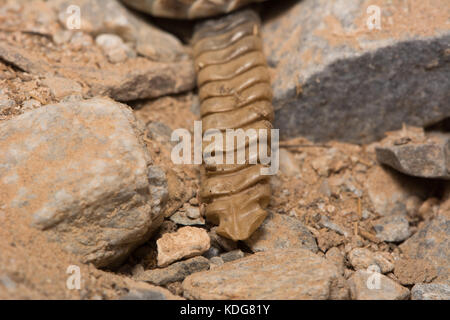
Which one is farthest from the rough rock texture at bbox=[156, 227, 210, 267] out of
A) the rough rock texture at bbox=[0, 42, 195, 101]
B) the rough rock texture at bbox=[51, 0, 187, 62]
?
the rough rock texture at bbox=[51, 0, 187, 62]

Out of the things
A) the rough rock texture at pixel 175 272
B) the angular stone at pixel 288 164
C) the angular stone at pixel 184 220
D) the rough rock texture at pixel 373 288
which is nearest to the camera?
the rough rock texture at pixel 373 288

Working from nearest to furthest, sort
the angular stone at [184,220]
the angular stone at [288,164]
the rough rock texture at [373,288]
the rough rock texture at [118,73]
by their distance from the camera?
the rough rock texture at [373,288]
the angular stone at [184,220]
the rough rock texture at [118,73]
the angular stone at [288,164]

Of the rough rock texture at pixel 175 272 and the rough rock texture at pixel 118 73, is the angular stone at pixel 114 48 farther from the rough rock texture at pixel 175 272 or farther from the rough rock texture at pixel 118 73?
the rough rock texture at pixel 175 272

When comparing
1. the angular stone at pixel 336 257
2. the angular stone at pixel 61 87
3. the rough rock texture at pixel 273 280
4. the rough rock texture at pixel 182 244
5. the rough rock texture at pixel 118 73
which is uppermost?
the rough rock texture at pixel 118 73

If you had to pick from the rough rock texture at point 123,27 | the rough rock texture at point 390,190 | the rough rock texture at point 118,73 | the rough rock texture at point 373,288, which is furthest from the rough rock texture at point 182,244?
the rough rock texture at point 123,27

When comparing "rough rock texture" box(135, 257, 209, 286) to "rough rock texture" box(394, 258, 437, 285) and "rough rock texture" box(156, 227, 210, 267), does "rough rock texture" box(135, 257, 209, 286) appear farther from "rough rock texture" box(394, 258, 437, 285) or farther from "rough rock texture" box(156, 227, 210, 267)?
"rough rock texture" box(394, 258, 437, 285)

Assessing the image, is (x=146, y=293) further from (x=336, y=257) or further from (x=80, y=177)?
(x=336, y=257)

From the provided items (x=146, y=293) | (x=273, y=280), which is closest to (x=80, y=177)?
(x=146, y=293)
